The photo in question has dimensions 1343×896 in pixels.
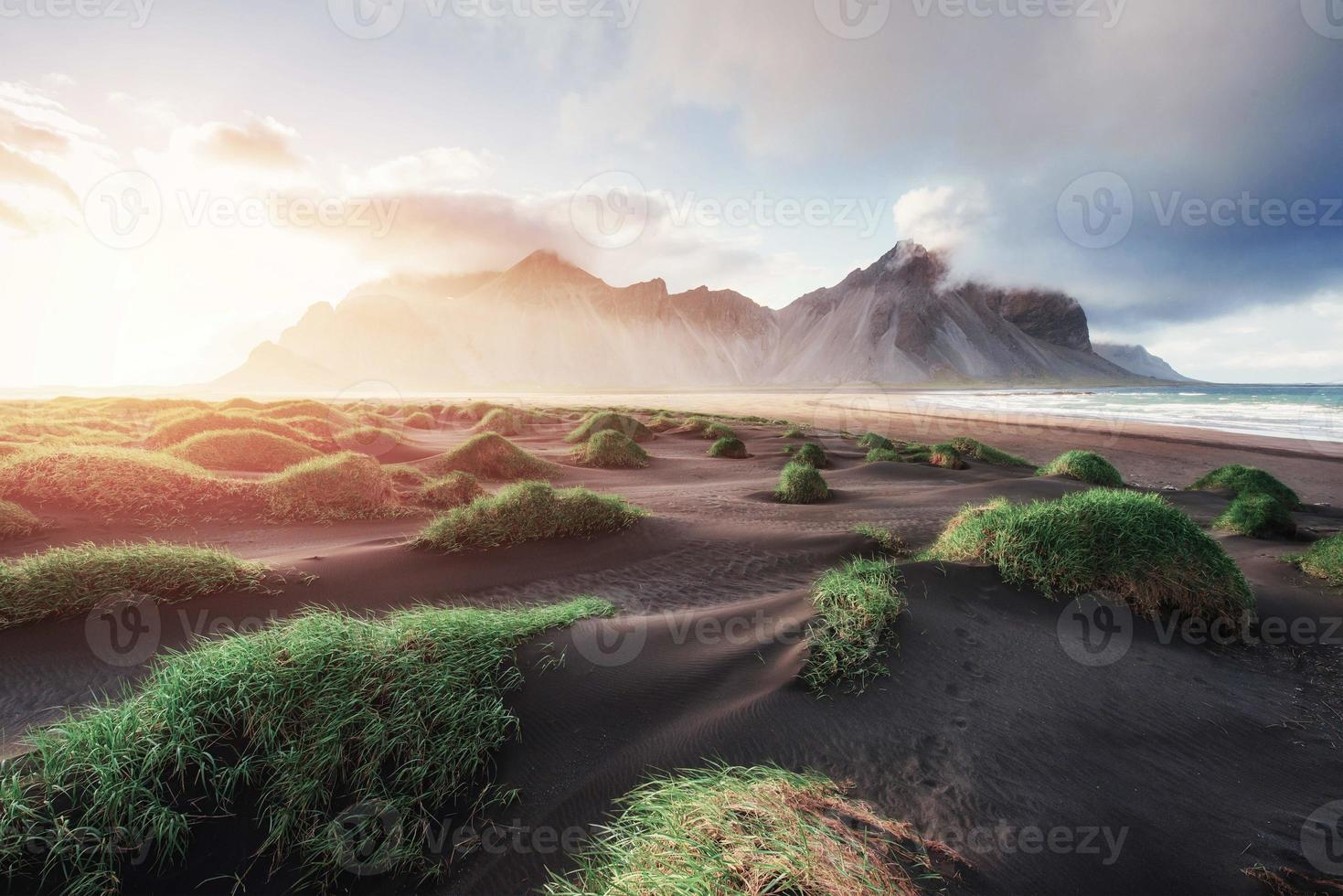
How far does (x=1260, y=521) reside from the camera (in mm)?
8719

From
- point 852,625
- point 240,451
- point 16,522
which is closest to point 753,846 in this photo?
point 852,625

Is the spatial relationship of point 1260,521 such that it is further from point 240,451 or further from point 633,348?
point 633,348

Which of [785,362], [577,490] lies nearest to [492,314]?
[785,362]

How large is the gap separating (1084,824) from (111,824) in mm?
5044

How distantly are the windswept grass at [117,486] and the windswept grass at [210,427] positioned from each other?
5005 mm

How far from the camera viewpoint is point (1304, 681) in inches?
170

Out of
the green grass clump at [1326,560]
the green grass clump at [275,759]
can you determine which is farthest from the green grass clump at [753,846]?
the green grass clump at [1326,560]

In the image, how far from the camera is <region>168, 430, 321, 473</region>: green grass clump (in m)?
12.1

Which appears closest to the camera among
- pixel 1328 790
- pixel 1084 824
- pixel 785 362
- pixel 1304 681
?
pixel 1084 824

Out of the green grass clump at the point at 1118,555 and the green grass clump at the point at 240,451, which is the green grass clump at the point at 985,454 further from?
the green grass clump at the point at 240,451

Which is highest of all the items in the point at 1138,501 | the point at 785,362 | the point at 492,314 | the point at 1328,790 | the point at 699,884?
the point at 492,314

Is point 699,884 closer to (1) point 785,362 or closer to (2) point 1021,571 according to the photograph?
(2) point 1021,571

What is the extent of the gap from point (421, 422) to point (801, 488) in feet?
79.6

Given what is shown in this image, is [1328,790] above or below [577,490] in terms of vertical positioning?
below
